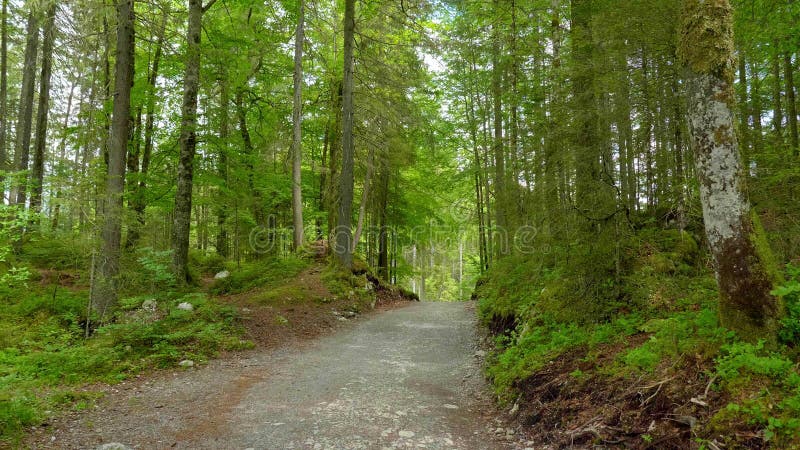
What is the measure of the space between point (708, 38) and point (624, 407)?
341 centimetres

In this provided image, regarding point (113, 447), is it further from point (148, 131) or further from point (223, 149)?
point (148, 131)

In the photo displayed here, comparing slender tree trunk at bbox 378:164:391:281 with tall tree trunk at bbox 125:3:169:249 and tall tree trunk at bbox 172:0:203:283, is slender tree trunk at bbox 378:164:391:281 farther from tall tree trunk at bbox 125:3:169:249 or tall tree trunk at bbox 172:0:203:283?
tall tree trunk at bbox 125:3:169:249

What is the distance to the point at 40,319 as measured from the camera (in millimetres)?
8711

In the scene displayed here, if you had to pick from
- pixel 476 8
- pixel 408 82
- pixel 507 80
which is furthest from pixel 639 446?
pixel 476 8

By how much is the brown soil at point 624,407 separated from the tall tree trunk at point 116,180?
7.80 meters

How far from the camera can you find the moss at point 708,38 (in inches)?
143

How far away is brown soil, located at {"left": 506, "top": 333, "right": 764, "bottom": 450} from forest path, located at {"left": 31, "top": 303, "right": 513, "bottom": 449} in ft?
1.88

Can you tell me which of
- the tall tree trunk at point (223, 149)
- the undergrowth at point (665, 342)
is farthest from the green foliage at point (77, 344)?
the undergrowth at point (665, 342)

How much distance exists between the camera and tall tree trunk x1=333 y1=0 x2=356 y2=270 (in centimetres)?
1356

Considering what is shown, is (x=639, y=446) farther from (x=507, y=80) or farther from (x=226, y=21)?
(x=226, y=21)

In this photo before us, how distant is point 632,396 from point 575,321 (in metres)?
2.08

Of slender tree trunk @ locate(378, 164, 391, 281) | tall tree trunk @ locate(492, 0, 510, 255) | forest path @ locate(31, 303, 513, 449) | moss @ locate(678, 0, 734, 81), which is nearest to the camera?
moss @ locate(678, 0, 734, 81)

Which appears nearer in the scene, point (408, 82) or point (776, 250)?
point (776, 250)

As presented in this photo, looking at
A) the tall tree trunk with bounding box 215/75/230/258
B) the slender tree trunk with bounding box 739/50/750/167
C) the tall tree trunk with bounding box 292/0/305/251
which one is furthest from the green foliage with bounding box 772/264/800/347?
the tall tree trunk with bounding box 292/0/305/251
